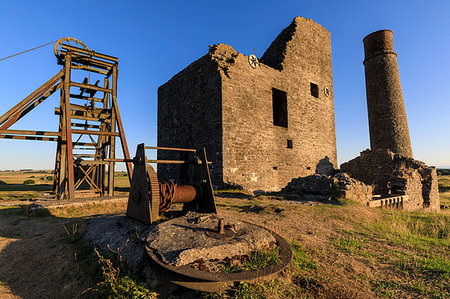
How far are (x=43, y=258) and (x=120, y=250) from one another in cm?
134

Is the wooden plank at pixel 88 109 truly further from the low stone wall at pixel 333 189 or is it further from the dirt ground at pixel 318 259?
the low stone wall at pixel 333 189

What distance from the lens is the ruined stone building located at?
42.4 ft

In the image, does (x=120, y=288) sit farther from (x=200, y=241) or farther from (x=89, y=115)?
(x=89, y=115)

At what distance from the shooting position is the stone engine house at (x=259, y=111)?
34.8 feet

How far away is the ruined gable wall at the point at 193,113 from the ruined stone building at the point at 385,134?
975cm

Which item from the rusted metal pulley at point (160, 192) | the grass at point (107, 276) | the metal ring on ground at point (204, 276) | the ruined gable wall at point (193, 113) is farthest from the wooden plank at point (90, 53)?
the metal ring on ground at point (204, 276)

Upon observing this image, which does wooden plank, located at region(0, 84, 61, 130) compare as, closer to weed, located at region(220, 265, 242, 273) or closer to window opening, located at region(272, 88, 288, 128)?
weed, located at region(220, 265, 242, 273)

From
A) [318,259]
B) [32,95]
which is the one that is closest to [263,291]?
[318,259]

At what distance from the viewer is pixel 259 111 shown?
11688 mm

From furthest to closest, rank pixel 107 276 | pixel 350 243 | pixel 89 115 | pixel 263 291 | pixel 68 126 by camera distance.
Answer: pixel 89 115, pixel 68 126, pixel 350 243, pixel 107 276, pixel 263 291

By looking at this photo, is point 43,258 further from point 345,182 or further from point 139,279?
point 345,182

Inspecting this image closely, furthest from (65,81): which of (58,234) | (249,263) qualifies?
(249,263)

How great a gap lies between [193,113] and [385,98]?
15082 millimetres

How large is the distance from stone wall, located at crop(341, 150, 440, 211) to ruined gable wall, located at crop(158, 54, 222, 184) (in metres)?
8.51
